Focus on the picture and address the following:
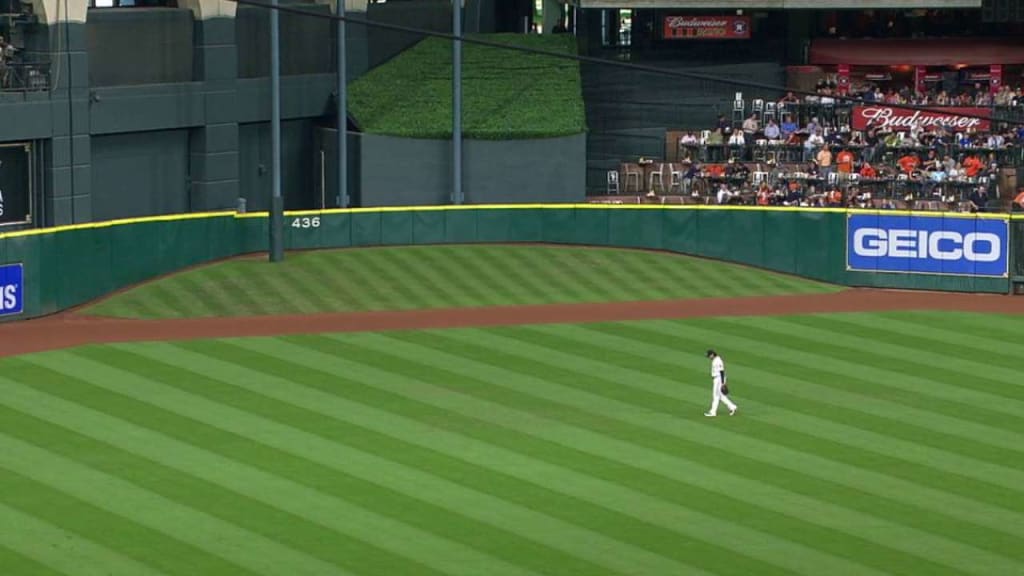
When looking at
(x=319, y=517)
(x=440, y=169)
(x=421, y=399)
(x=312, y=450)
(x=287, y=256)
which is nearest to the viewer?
(x=319, y=517)

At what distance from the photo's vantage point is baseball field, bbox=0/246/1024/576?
989 inches

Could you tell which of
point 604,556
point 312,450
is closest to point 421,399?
point 312,450

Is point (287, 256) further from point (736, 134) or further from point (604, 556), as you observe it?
point (604, 556)

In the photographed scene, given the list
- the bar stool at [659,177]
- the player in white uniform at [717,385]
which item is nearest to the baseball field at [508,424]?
the player in white uniform at [717,385]

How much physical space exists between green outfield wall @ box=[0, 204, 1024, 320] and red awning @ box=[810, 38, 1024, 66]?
38.8ft

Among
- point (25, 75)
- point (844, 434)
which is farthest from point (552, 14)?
point (844, 434)

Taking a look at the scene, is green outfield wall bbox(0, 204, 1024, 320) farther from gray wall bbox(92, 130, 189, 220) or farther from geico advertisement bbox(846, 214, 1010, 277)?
gray wall bbox(92, 130, 189, 220)

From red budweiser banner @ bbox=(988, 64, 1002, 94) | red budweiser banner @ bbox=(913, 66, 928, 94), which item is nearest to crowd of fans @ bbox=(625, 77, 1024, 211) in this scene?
red budweiser banner @ bbox=(988, 64, 1002, 94)

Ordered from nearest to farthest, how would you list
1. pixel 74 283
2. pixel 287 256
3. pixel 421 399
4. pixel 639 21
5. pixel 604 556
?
pixel 604 556, pixel 421 399, pixel 74 283, pixel 287 256, pixel 639 21

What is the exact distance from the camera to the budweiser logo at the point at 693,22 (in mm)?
56188

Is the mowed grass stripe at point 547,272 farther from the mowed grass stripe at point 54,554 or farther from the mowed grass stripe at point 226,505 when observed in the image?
the mowed grass stripe at point 54,554

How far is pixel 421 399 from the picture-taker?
33.8 m

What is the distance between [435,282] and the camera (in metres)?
45.2

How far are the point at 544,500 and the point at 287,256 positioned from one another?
20.7 meters
